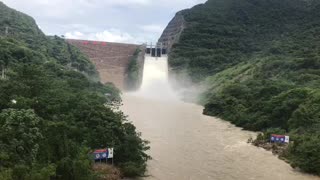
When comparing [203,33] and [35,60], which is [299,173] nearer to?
[35,60]

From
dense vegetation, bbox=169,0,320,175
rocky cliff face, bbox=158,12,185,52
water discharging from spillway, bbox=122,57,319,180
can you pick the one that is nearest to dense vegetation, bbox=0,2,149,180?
water discharging from spillway, bbox=122,57,319,180

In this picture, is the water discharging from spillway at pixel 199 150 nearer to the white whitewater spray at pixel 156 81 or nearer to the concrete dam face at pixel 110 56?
the white whitewater spray at pixel 156 81

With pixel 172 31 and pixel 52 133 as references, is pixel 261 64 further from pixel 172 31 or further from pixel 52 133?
pixel 52 133


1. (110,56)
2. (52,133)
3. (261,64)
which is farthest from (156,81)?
(52,133)

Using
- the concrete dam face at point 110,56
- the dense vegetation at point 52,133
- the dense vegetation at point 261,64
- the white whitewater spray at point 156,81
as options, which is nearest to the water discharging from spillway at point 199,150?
the dense vegetation at point 261,64

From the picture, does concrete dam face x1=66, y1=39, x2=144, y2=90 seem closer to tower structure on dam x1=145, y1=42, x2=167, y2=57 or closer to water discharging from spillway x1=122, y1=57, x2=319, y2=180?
tower structure on dam x1=145, y1=42, x2=167, y2=57

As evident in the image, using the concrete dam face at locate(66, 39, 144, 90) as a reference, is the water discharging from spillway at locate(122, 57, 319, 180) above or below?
below
